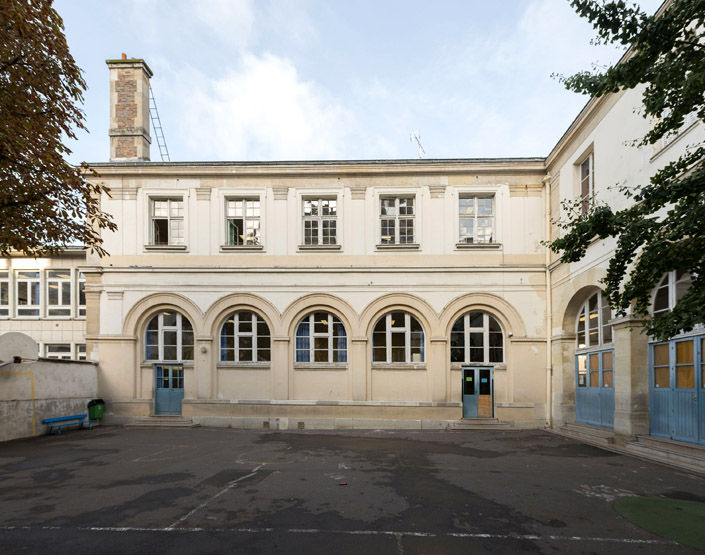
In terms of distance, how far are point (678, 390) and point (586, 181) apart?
264 inches

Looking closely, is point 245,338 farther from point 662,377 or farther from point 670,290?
point 670,290

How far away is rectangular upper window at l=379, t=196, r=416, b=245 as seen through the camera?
16.7 m

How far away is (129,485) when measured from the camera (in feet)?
27.0

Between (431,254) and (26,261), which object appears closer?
(431,254)

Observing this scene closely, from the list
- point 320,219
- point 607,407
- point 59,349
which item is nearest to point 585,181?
point 607,407

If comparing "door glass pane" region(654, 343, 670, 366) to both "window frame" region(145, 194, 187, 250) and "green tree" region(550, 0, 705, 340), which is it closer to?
"green tree" region(550, 0, 705, 340)

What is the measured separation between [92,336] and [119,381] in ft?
6.28

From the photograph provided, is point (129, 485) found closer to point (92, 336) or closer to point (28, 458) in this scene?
point (28, 458)

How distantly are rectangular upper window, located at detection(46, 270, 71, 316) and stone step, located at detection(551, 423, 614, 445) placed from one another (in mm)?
20066

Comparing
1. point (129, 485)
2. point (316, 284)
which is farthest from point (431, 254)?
point (129, 485)

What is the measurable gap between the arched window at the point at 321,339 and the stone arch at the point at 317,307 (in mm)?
240

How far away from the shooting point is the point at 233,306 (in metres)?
16.5

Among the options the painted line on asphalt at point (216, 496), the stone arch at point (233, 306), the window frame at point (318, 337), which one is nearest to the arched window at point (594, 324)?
the window frame at point (318, 337)

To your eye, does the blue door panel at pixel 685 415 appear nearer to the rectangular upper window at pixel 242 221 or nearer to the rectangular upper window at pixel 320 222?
the rectangular upper window at pixel 320 222
